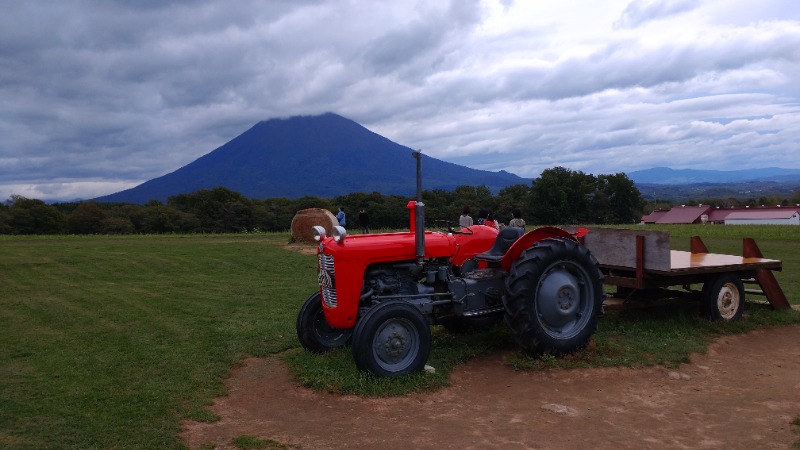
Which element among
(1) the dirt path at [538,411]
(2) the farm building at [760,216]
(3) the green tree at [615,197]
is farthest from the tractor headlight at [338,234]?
(2) the farm building at [760,216]

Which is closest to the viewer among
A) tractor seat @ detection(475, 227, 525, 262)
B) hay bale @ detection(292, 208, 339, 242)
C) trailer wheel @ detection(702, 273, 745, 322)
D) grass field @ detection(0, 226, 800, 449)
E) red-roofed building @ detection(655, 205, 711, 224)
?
grass field @ detection(0, 226, 800, 449)

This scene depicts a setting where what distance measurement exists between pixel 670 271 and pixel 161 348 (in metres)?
6.70

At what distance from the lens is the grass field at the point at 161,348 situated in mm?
5328

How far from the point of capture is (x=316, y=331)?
7.54 m

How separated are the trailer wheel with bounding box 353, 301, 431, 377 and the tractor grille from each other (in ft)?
1.90

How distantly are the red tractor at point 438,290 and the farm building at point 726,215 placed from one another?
60745mm

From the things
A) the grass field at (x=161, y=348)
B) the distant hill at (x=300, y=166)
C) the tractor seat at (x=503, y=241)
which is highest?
the distant hill at (x=300, y=166)

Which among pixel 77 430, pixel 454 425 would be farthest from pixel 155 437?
pixel 454 425

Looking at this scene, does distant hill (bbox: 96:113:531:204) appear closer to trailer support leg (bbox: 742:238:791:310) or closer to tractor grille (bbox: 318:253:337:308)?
trailer support leg (bbox: 742:238:791:310)

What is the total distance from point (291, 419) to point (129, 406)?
1.53 meters

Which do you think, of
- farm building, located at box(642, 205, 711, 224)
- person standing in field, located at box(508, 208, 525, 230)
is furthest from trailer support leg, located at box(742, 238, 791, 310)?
farm building, located at box(642, 205, 711, 224)

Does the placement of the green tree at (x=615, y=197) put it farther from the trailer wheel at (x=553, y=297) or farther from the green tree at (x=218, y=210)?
the trailer wheel at (x=553, y=297)

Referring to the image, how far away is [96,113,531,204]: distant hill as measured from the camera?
14638 centimetres

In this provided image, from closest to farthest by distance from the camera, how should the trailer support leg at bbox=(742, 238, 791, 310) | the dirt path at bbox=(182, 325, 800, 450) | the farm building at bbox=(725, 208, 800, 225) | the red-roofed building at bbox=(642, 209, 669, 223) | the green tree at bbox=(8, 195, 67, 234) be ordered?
the dirt path at bbox=(182, 325, 800, 450)
the trailer support leg at bbox=(742, 238, 791, 310)
the green tree at bbox=(8, 195, 67, 234)
the farm building at bbox=(725, 208, 800, 225)
the red-roofed building at bbox=(642, 209, 669, 223)
